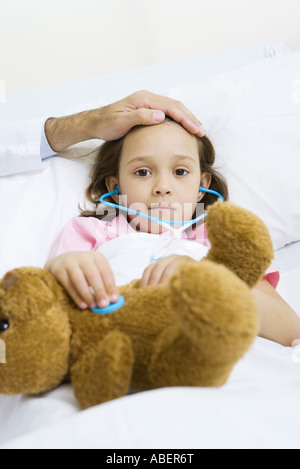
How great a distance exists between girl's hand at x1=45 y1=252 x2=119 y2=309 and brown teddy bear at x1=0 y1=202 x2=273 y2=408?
1 centimetres

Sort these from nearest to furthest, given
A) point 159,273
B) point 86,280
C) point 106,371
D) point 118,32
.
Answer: point 106,371, point 86,280, point 159,273, point 118,32

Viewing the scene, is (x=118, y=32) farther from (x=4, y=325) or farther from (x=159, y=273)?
(x=4, y=325)

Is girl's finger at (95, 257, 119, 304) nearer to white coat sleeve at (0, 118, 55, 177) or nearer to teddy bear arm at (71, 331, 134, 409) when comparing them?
teddy bear arm at (71, 331, 134, 409)

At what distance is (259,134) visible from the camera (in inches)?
56.2

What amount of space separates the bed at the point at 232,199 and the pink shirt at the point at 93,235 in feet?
0.20

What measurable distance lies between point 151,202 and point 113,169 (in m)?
0.21

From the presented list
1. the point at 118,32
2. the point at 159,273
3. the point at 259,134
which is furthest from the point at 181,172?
the point at 118,32

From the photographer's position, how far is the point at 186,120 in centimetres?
123

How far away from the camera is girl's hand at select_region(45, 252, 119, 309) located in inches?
26.1

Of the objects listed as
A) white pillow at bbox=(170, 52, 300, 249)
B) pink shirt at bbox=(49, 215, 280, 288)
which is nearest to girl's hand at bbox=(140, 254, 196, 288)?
pink shirt at bbox=(49, 215, 280, 288)

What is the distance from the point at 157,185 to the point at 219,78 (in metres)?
0.60

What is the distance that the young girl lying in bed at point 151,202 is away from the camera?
100cm

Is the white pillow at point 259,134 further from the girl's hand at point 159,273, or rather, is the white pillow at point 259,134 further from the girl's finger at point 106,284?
the girl's finger at point 106,284

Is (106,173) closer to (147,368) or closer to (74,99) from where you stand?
(74,99)
